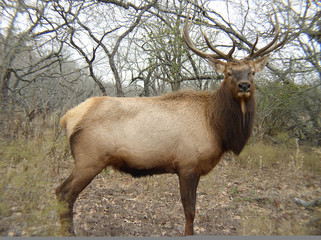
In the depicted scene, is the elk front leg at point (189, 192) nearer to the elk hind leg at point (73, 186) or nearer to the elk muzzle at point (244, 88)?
the elk hind leg at point (73, 186)

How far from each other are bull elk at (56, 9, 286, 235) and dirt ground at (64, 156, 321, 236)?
2.74 ft

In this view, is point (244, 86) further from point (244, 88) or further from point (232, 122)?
point (232, 122)

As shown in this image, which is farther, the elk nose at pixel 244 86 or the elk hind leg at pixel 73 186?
the elk nose at pixel 244 86

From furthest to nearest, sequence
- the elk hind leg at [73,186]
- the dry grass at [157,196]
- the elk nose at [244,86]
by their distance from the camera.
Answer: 1. the elk nose at [244,86]
2. the elk hind leg at [73,186]
3. the dry grass at [157,196]

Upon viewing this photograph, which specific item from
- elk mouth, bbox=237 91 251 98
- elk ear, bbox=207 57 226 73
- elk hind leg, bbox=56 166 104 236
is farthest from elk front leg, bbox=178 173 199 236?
elk ear, bbox=207 57 226 73

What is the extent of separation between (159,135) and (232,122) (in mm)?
1256

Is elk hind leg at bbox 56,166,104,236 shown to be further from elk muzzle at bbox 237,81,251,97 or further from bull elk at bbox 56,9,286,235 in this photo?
elk muzzle at bbox 237,81,251,97

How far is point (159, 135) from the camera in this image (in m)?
3.46

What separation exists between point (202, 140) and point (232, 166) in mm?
4211

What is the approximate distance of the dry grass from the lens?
2.43m

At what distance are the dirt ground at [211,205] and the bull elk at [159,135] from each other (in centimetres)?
84

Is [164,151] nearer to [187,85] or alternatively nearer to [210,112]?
[210,112]

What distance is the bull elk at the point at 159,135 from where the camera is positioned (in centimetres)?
329

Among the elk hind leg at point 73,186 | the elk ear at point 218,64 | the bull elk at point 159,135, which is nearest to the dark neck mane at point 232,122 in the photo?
the bull elk at point 159,135
